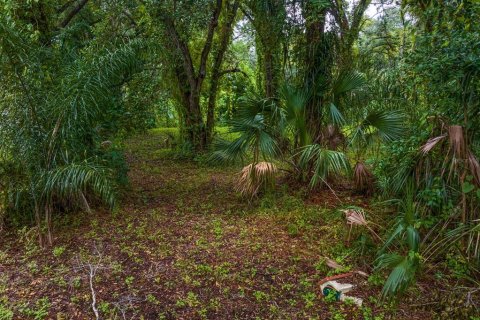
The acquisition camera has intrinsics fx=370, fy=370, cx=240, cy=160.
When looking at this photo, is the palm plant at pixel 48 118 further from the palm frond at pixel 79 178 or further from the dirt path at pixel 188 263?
the dirt path at pixel 188 263

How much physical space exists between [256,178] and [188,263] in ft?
5.43

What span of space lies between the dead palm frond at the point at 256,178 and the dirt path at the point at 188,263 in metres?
0.20

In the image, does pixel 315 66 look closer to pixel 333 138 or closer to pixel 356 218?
pixel 333 138

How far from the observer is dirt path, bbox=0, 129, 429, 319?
9.28 feet

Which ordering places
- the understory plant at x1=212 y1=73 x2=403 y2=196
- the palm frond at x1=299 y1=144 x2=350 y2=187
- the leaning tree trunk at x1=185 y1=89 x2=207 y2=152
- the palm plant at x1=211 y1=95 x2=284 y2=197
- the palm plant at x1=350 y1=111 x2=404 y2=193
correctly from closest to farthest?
the palm frond at x1=299 y1=144 x2=350 y2=187 → the palm plant at x1=350 y1=111 x2=404 y2=193 → the understory plant at x1=212 y1=73 x2=403 y2=196 → the palm plant at x1=211 y1=95 x2=284 y2=197 → the leaning tree trunk at x1=185 y1=89 x2=207 y2=152

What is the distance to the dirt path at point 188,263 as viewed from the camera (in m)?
2.83

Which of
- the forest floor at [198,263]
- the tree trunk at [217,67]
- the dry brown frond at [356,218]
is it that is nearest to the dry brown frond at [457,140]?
the dry brown frond at [356,218]

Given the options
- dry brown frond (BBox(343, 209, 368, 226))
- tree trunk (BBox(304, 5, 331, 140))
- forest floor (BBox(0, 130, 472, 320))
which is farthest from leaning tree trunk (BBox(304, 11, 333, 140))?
dry brown frond (BBox(343, 209, 368, 226))

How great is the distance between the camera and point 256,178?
15.6 feet

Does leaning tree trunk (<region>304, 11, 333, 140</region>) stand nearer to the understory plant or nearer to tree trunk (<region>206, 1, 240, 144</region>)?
the understory plant

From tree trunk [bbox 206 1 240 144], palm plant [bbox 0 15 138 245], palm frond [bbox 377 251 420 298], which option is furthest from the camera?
tree trunk [bbox 206 1 240 144]

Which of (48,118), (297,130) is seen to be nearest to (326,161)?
(297,130)

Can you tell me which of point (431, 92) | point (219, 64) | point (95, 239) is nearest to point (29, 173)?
point (95, 239)

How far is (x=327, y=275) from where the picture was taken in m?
3.22
